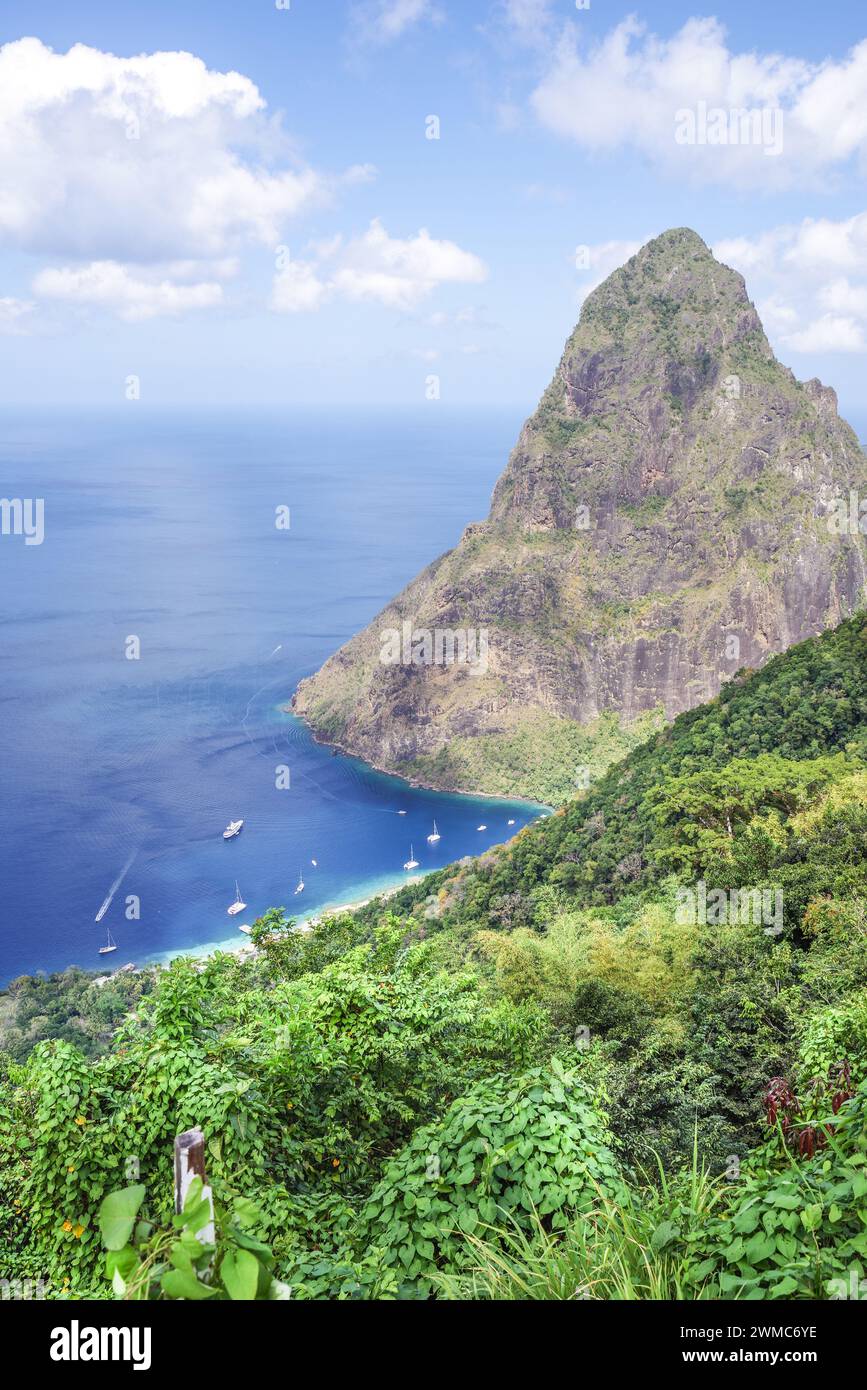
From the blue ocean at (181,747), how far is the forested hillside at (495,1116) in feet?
125

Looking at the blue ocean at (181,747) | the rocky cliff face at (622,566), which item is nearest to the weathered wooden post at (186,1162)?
the blue ocean at (181,747)

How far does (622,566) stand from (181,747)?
1502 inches

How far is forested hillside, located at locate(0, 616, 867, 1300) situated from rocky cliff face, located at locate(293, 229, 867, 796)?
52.4 meters

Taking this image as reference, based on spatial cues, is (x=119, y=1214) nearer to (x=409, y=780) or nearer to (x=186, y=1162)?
(x=186, y=1162)

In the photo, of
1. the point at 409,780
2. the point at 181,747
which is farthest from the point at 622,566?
the point at 181,747

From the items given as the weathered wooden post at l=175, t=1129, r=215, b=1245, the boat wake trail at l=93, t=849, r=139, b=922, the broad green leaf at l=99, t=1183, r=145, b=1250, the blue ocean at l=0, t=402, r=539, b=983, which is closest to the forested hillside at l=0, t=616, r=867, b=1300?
the broad green leaf at l=99, t=1183, r=145, b=1250

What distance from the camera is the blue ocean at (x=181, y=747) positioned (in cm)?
5228

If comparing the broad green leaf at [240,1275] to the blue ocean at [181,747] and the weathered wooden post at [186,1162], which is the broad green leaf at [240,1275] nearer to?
the weathered wooden post at [186,1162]

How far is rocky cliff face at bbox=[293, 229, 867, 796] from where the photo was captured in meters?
70.5

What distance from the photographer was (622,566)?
2972 inches

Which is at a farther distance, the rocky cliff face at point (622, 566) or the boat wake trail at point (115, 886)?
the rocky cliff face at point (622, 566)

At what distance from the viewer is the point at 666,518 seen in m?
75.8
